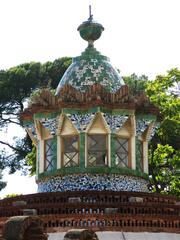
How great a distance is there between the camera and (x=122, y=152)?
43.8 ft

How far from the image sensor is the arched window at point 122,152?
1321 cm

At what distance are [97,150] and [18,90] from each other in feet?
71.6

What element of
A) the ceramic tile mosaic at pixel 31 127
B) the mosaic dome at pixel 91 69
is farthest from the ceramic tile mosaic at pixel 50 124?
the mosaic dome at pixel 91 69

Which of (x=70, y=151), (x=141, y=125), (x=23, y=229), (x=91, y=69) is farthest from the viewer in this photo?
(x=91, y=69)

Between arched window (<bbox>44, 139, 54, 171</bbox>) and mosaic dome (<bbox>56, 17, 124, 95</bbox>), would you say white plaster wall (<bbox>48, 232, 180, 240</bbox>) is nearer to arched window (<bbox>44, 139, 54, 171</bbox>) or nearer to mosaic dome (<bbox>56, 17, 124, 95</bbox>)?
arched window (<bbox>44, 139, 54, 171</bbox>)

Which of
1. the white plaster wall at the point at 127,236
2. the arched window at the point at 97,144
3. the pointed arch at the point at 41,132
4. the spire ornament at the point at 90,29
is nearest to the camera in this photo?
the white plaster wall at the point at 127,236

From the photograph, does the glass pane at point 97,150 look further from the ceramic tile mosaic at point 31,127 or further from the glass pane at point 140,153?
the ceramic tile mosaic at point 31,127

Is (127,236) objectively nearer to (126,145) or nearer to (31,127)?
(126,145)

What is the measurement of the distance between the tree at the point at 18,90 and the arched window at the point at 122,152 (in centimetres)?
2032

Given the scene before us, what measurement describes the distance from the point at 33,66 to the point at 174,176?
15.6 m

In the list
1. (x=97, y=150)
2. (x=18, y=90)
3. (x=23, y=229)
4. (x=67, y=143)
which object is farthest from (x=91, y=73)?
(x=18, y=90)

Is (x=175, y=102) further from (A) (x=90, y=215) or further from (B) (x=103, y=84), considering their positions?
(A) (x=90, y=215)

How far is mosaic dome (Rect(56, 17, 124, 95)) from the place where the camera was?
14.1 m

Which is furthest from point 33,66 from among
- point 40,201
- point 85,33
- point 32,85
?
point 40,201
